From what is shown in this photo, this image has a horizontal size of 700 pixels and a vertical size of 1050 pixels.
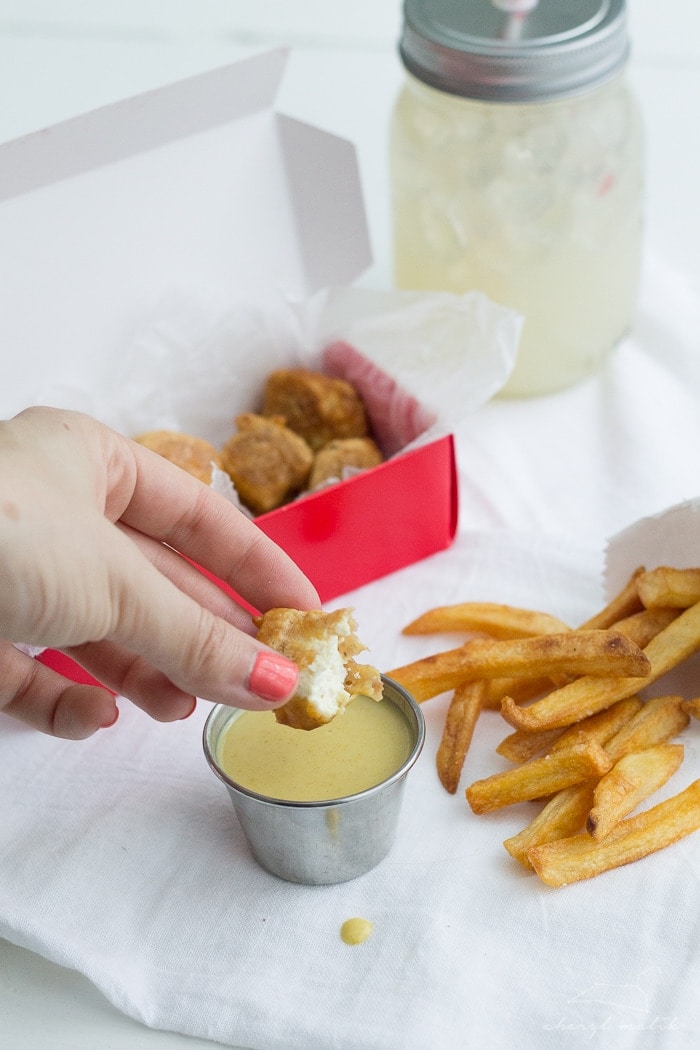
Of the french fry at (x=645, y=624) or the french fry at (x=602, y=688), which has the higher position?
the french fry at (x=602, y=688)

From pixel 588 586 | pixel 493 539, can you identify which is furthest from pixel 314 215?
pixel 588 586

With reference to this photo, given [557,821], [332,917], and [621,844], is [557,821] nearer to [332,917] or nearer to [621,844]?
[621,844]

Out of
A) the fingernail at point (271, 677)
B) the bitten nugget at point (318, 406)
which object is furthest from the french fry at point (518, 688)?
the bitten nugget at point (318, 406)

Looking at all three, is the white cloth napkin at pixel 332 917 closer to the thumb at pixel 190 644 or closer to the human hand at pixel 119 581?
the human hand at pixel 119 581

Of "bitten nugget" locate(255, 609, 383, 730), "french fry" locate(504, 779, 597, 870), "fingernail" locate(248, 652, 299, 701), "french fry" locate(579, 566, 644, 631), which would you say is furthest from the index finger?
"french fry" locate(579, 566, 644, 631)

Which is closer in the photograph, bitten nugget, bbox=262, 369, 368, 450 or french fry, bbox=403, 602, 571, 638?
french fry, bbox=403, 602, 571, 638

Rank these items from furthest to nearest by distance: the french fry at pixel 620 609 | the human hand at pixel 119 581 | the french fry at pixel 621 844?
the french fry at pixel 620 609 < the french fry at pixel 621 844 < the human hand at pixel 119 581

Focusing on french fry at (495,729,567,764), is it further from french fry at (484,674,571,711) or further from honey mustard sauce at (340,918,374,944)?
honey mustard sauce at (340,918,374,944)
